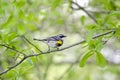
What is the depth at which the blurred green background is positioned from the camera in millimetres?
1576

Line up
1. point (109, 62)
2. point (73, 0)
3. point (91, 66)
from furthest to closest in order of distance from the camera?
point (91, 66) < point (109, 62) < point (73, 0)

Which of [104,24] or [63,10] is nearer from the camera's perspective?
[104,24]

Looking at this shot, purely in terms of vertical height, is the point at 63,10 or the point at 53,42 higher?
the point at 53,42

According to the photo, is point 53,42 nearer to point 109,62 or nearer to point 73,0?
point 73,0

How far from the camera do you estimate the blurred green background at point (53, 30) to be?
158cm

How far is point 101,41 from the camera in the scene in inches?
57.2

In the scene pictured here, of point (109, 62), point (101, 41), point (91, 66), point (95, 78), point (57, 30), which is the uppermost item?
point (101, 41)

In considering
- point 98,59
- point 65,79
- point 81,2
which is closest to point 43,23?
point 65,79

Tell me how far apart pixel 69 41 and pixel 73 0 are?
2.27 metres

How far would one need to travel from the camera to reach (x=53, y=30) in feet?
12.6

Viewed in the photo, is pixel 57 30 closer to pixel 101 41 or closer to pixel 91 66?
pixel 91 66

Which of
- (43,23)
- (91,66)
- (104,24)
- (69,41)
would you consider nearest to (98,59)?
(104,24)

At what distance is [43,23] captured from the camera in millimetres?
3336

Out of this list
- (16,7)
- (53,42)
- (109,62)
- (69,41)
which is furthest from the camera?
(69,41)
